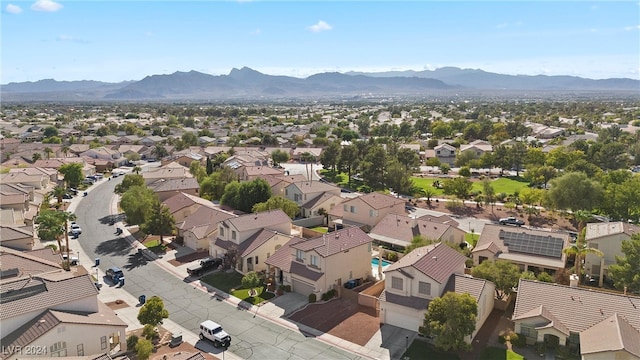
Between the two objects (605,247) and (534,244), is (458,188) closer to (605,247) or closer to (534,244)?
(534,244)

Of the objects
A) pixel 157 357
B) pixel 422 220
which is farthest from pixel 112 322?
pixel 422 220

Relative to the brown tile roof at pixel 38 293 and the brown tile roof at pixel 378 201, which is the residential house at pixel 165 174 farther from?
the brown tile roof at pixel 38 293

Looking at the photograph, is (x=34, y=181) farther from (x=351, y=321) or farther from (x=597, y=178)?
(x=597, y=178)

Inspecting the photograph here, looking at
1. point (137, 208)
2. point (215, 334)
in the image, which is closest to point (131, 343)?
point (215, 334)

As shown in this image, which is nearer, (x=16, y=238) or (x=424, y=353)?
(x=424, y=353)

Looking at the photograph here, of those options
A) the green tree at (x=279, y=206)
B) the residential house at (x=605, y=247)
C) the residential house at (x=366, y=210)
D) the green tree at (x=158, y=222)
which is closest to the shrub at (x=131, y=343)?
the green tree at (x=158, y=222)

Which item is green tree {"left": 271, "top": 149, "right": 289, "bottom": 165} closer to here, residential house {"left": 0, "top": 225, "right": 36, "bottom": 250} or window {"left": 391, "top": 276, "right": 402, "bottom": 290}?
residential house {"left": 0, "top": 225, "right": 36, "bottom": 250}
